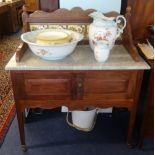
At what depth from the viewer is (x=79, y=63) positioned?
114 cm

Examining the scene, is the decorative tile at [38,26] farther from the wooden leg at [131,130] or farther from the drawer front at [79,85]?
the wooden leg at [131,130]

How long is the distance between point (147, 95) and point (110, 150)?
0.47 m

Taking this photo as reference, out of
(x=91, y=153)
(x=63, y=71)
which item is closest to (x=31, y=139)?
(x=91, y=153)

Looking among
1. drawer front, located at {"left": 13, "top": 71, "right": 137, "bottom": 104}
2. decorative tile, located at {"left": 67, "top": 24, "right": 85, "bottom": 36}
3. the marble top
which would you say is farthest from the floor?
→ decorative tile, located at {"left": 67, "top": 24, "right": 85, "bottom": 36}

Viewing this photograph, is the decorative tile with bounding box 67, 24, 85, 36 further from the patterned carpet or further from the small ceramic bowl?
the patterned carpet

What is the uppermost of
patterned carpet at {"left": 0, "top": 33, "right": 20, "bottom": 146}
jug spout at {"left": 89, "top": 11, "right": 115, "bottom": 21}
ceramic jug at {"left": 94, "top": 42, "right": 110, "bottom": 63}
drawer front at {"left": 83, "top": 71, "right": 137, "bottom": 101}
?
jug spout at {"left": 89, "top": 11, "right": 115, "bottom": 21}

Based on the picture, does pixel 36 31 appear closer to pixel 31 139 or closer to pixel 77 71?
pixel 77 71

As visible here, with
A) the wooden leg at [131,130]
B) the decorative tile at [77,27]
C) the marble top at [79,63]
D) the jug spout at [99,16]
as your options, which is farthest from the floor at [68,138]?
the jug spout at [99,16]

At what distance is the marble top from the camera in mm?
1101

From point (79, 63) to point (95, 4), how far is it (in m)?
0.47

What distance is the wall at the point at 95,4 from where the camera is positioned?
1354 mm

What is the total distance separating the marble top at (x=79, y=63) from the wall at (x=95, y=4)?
0.34m

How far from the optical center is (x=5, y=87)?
2.14 metres

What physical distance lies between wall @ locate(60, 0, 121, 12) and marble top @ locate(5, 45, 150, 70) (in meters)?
0.34
